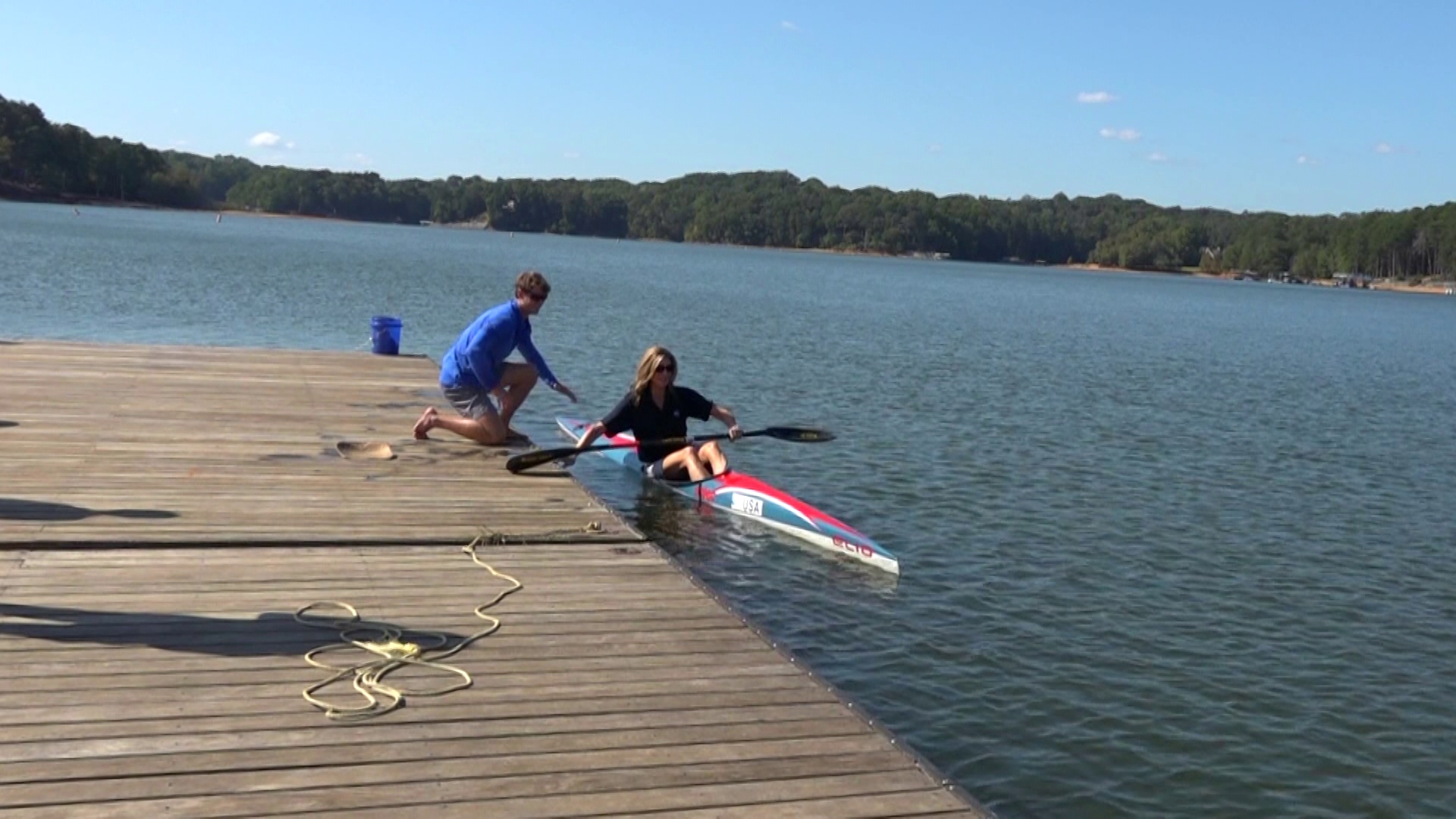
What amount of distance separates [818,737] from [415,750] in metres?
1.59

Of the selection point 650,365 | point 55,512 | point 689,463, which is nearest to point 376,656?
point 55,512

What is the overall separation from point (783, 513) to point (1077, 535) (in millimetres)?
3248

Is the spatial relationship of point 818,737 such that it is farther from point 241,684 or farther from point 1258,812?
point 1258,812

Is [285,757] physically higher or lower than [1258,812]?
higher

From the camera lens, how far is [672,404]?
11.4 metres

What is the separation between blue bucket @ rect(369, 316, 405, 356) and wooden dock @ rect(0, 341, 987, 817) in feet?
28.1

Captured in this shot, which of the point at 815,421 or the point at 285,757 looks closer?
the point at 285,757

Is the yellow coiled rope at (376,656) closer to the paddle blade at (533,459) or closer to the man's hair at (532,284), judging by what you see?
the paddle blade at (533,459)

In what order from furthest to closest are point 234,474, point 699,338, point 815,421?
1. point 699,338
2. point 815,421
3. point 234,474

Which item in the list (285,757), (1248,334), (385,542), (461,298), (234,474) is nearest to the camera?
(285,757)

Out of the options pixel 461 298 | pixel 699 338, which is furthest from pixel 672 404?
pixel 461 298

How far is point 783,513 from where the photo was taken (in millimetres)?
11273

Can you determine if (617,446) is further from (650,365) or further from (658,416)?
(650,365)

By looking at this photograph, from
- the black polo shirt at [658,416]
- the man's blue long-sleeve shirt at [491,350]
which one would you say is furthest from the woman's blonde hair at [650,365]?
the man's blue long-sleeve shirt at [491,350]
